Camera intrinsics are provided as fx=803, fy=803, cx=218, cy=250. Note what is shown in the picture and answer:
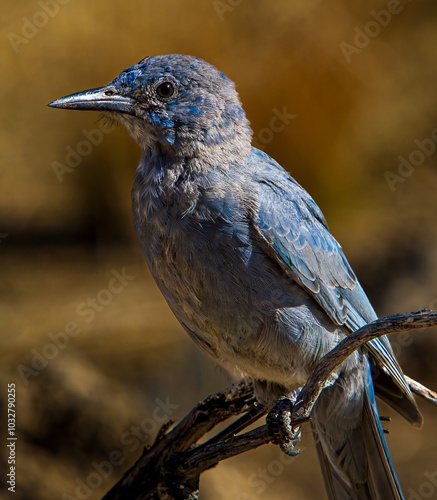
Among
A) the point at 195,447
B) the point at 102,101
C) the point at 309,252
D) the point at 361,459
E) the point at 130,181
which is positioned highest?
the point at 130,181

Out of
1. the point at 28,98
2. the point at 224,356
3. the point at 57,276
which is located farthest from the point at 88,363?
the point at 224,356

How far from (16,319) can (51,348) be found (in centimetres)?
41

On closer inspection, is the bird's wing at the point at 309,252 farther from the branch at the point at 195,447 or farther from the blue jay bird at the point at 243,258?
the branch at the point at 195,447

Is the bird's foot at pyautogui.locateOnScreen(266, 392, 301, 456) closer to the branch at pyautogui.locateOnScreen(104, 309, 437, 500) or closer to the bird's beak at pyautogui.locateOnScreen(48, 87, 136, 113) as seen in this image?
the branch at pyautogui.locateOnScreen(104, 309, 437, 500)

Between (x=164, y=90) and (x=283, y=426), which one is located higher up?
(x=164, y=90)

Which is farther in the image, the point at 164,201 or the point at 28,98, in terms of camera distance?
the point at 28,98

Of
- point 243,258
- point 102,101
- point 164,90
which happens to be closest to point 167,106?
point 164,90

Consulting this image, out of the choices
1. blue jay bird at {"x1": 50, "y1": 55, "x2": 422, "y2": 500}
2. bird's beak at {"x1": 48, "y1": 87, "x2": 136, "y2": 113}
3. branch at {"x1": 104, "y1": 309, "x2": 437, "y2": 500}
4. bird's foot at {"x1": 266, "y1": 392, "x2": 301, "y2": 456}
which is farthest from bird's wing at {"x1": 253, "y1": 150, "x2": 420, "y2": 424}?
bird's beak at {"x1": 48, "y1": 87, "x2": 136, "y2": 113}

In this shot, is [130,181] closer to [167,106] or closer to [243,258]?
[167,106]

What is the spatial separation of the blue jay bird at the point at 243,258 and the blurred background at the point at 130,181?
227 cm

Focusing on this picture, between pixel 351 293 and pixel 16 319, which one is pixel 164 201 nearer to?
pixel 351 293

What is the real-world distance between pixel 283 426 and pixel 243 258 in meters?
0.75

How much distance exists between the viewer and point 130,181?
6582 mm

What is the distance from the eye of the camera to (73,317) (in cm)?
632
